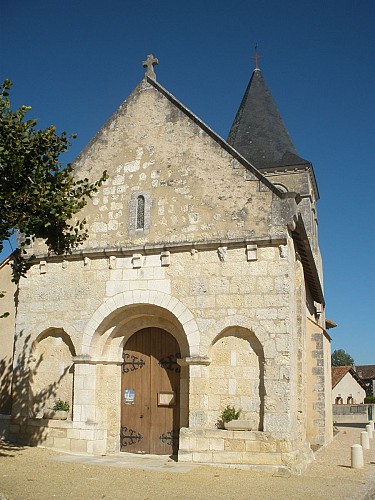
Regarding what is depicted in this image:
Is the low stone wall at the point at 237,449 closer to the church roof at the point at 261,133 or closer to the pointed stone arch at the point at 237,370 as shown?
the pointed stone arch at the point at 237,370

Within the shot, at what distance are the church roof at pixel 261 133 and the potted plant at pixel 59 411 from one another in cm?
1385

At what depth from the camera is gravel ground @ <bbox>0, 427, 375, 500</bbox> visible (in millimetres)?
7605

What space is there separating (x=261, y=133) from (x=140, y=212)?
1311 cm

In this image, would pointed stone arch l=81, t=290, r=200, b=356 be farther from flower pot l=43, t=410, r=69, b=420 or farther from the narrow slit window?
the narrow slit window

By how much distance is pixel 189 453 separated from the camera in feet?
33.8

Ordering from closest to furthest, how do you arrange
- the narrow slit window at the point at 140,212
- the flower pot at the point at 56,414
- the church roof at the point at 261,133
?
1. the flower pot at the point at 56,414
2. the narrow slit window at the point at 140,212
3. the church roof at the point at 261,133

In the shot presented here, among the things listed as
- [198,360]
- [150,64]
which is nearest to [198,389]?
[198,360]

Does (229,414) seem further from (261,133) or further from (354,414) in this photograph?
(354,414)

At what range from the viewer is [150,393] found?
1177cm

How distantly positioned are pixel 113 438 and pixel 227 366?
3.03 meters

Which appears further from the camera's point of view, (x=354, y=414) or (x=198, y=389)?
(x=354, y=414)

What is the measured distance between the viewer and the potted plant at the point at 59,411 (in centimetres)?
1152

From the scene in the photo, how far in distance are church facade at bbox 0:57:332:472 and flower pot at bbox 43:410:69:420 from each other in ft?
0.29

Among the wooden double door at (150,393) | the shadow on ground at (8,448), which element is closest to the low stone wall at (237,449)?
the wooden double door at (150,393)
